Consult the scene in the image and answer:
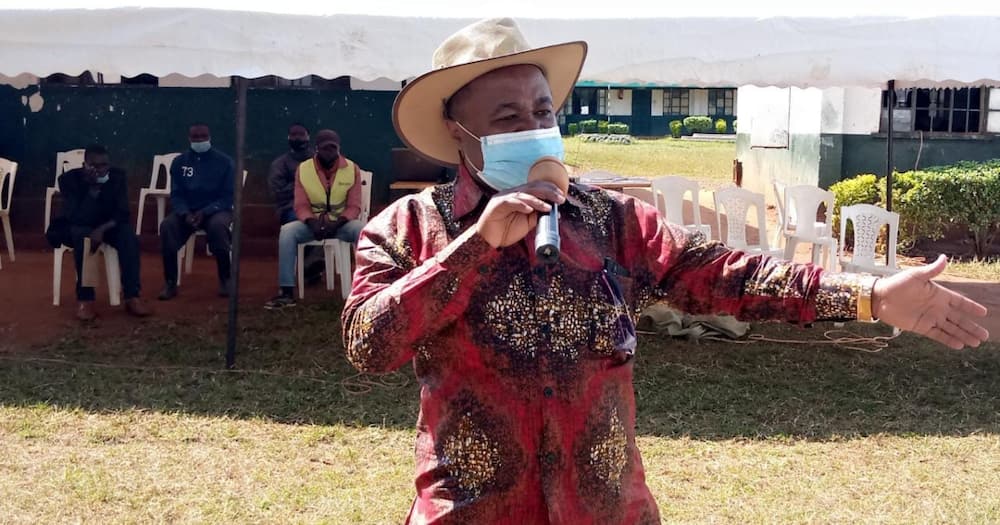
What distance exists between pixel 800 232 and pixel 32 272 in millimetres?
6795

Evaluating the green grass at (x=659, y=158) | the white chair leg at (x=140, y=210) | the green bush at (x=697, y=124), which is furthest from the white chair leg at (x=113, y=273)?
the green bush at (x=697, y=124)

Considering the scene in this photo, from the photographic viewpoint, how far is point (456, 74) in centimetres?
184

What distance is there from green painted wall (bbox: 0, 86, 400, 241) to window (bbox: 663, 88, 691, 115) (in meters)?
34.6

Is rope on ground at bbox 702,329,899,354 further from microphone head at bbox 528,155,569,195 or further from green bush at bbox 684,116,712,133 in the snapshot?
→ green bush at bbox 684,116,712,133

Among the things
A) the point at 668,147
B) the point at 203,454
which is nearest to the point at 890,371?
the point at 203,454

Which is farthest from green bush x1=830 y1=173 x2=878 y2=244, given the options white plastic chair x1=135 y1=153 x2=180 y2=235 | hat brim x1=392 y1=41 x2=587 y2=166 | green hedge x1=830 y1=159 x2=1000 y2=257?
hat brim x1=392 y1=41 x2=587 y2=166

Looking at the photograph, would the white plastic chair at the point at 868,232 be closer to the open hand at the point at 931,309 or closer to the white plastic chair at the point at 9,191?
the open hand at the point at 931,309

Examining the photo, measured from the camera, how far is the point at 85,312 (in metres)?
7.52

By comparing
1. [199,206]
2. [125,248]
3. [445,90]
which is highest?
[445,90]

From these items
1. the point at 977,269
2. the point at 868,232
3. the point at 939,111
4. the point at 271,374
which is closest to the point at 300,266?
the point at 271,374

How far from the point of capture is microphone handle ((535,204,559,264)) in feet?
4.84

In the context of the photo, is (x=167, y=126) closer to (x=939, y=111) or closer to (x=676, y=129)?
(x=939, y=111)

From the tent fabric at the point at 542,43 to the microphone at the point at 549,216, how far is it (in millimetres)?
4443

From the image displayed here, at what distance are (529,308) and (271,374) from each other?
4.76 metres
